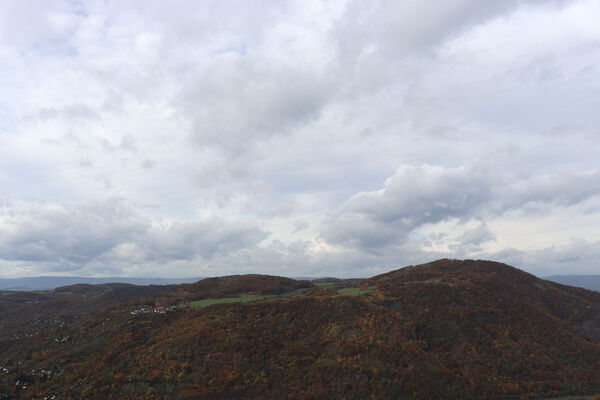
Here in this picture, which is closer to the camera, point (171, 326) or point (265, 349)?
point (265, 349)

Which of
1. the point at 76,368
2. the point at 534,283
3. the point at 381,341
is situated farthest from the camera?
the point at 534,283

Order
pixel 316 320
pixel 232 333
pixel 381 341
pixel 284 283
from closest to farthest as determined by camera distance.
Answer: pixel 381 341 < pixel 232 333 < pixel 316 320 < pixel 284 283

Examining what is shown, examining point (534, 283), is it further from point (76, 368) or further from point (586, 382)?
point (76, 368)

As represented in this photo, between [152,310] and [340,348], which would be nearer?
[340,348]

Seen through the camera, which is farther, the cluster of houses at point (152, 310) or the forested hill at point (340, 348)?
the cluster of houses at point (152, 310)

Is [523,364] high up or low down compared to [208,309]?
down

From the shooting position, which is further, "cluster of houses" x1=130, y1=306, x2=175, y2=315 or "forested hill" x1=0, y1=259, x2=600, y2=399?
"cluster of houses" x1=130, y1=306, x2=175, y2=315

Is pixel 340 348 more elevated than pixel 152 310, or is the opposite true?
pixel 152 310

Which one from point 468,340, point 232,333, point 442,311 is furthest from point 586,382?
point 232,333
